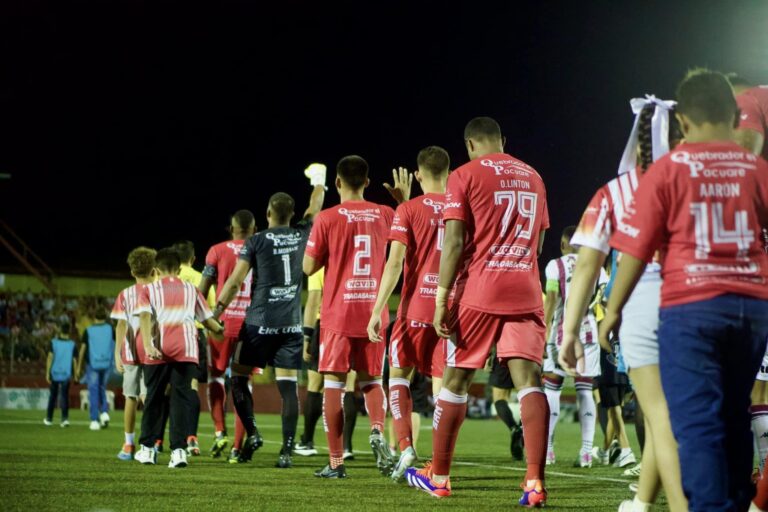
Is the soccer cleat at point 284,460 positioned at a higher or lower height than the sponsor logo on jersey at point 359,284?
lower

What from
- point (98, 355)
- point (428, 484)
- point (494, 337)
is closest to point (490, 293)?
point (494, 337)

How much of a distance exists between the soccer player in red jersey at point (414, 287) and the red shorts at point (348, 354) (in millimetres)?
225

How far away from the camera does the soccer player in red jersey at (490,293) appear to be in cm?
666

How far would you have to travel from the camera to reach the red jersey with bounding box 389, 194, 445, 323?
8.35 meters

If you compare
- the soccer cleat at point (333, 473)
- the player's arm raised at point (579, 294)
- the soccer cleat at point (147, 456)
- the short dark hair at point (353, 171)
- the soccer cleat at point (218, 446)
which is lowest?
the soccer cleat at point (218, 446)

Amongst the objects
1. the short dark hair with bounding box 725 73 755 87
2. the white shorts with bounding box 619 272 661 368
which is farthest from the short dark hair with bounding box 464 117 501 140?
the white shorts with bounding box 619 272 661 368

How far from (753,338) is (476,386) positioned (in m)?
29.5

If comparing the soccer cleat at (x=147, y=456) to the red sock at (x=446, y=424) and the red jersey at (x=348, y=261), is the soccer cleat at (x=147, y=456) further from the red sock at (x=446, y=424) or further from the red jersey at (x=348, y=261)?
the red sock at (x=446, y=424)

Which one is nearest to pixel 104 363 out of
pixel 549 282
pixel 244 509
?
pixel 549 282

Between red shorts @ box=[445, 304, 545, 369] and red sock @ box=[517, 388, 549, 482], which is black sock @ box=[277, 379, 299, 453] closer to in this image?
red shorts @ box=[445, 304, 545, 369]

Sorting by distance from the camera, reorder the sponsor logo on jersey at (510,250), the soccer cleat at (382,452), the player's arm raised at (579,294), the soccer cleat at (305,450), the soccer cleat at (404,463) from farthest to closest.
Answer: the soccer cleat at (305,450) < the soccer cleat at (382,452) < the soccer cleat at (404,463) < the sponsor logo on jersey at (510,250) < the player's arm raised at (579,294)

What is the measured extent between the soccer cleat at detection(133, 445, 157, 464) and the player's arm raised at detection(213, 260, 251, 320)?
1391 mm

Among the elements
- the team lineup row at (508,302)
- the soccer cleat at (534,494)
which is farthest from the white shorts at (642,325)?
the soccer cleat at (534,494)

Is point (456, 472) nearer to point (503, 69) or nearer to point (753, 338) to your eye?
point (753, 338)
